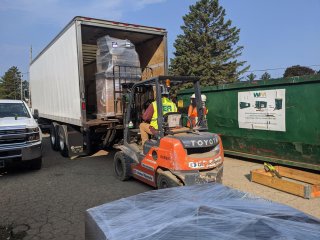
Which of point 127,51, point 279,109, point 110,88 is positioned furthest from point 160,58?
point 279,109

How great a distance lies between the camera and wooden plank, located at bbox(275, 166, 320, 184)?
6.29 m

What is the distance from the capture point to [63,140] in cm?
964

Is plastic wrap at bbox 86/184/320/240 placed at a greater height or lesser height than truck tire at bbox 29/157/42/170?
greater

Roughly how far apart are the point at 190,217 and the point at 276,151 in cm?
613

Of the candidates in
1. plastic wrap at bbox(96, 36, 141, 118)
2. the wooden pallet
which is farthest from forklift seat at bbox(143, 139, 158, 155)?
plastic wrap at bbox(96, 36, 141, 118)

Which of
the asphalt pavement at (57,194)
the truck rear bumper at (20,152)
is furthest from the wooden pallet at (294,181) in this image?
the truck rear bumper at (20,152)

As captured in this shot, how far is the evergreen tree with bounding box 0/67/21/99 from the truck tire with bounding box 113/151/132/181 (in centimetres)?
7698

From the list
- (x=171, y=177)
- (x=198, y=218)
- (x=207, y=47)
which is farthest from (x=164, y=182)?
(x=207, y=47)

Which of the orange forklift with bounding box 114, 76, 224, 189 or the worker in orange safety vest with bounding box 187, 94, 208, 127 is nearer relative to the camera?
the orange forklift with bounding box 114, 76, 224, 189

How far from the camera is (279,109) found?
7406 millimetres

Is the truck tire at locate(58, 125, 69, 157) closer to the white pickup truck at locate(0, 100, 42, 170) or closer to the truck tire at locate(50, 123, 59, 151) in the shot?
the truck tire at locate(50, 123, 59, 151)

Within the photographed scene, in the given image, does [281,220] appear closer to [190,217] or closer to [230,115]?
[190,217]

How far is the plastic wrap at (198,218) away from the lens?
1.72 meters

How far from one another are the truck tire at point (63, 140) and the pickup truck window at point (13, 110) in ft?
3.75
